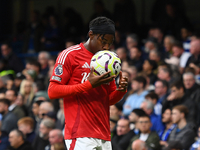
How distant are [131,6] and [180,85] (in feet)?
16.0

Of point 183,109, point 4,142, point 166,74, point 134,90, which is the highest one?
point 166,74

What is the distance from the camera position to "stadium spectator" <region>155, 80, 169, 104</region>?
8023mm

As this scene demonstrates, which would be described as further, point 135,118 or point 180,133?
point 135,118

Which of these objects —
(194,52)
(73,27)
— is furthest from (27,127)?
(73,27)

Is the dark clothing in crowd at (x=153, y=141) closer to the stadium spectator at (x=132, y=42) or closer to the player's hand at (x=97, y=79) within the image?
the player's hand at (x=97, y=79)

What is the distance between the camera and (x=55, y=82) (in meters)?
3.84

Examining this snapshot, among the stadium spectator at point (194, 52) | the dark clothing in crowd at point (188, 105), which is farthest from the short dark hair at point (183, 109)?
the stadium spectator at point (194, 52)

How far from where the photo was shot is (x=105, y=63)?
145 inches

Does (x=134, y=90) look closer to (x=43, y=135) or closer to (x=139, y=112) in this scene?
(x=139, y=112)

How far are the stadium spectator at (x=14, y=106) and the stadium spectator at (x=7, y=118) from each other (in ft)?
0.46

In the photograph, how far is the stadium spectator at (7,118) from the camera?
344 inches

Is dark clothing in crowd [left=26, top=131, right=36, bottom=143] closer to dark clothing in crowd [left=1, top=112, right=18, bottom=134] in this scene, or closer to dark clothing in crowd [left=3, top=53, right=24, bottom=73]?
dark clothing in crowd [left=1, top=112, right=18, bottom=134]

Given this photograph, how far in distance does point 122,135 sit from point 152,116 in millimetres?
739

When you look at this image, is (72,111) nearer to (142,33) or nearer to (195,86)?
(195,86)
